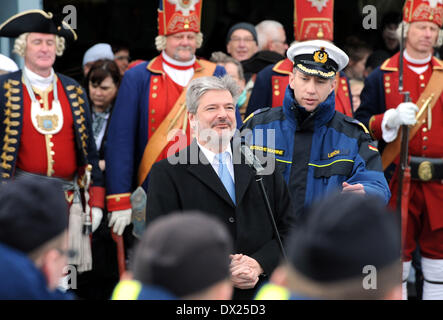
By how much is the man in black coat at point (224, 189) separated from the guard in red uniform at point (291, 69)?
1752 millimetres

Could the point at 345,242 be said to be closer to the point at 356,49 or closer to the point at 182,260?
the point at 182,260

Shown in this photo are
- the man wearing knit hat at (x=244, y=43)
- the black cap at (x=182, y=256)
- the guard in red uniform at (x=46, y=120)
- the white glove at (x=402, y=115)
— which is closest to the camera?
the black cap at (x=182, y=256)

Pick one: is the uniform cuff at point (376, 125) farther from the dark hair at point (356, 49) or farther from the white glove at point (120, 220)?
the dark hair at point (356, 49)

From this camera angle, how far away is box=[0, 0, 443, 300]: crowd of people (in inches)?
69.3

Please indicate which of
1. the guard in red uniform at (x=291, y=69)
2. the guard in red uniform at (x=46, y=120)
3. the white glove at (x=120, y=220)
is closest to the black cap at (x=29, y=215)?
the guard in red uniform at (x=46, y=120)

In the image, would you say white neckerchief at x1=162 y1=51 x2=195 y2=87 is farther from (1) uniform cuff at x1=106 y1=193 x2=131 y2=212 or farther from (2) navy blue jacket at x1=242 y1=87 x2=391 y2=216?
(2) navy blue jacket at x1=242 y1=87 x2=391 y2=216

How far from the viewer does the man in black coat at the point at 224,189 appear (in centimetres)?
328

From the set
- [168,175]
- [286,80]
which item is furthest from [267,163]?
[286,80]

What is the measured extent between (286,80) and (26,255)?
349 centimetres

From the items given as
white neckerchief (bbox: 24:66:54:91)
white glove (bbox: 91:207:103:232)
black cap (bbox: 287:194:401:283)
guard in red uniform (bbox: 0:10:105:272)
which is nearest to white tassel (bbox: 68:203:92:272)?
guard in red uniform (bbox: 0:10:105:272)

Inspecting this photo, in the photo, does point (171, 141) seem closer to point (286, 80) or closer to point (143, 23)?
point (286, 80)

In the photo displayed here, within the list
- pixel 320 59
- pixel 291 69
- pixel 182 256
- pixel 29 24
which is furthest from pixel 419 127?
pixel 182 256

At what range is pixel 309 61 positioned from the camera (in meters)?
3.95
